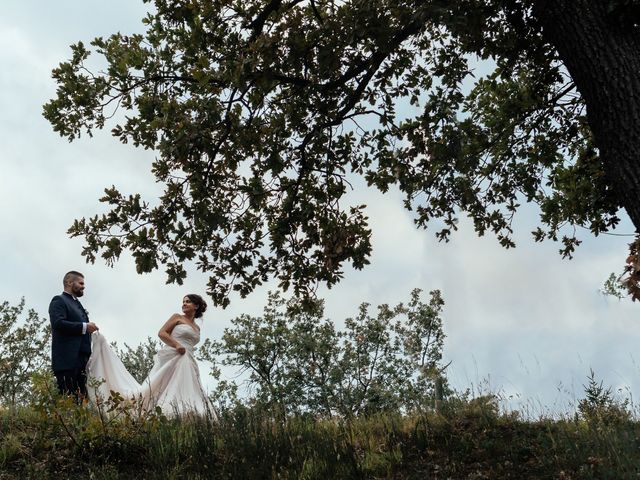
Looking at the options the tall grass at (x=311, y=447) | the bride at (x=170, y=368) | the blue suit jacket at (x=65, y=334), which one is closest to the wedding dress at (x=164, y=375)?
the bride at (x=170, y=368)

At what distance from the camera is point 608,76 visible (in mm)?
6863

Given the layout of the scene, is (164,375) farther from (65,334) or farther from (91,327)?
(65,334)

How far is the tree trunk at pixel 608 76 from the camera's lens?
22.0 feet

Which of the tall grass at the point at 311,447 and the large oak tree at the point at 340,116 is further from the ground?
the large oak tree at the point at 340,116

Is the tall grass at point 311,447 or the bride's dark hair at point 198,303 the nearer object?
the tall grass at point 311,447

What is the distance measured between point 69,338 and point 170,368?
210cm

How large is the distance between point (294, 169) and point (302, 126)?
2.28ft

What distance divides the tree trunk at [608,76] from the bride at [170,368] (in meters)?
7.32

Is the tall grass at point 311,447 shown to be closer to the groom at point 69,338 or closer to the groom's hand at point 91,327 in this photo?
the groom at point 69,338

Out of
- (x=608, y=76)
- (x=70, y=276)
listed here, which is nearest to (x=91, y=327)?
(x=70, y=276)

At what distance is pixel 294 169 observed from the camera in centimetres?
1077

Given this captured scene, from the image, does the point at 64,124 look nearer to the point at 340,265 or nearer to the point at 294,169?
the point at 294,169

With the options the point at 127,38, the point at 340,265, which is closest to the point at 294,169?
the point at 340,265

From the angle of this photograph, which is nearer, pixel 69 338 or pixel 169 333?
pixel 69 338
